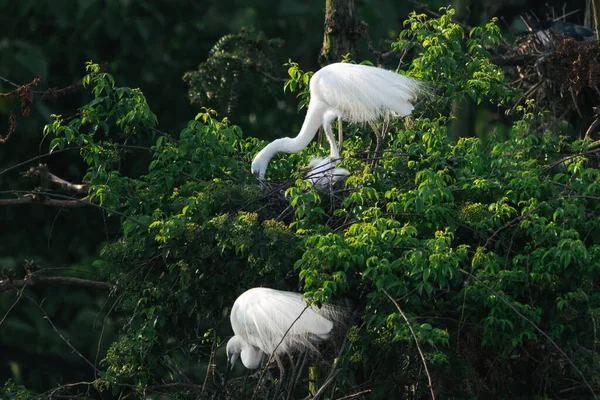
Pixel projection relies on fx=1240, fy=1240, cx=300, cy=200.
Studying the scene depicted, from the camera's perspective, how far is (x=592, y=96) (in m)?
5.69

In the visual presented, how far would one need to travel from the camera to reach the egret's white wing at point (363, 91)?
15.2ft

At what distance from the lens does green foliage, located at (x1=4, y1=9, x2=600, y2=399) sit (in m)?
3.73

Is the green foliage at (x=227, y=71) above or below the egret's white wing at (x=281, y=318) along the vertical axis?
above

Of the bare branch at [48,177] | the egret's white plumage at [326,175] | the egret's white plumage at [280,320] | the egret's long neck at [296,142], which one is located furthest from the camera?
the egret's long neck at [296,142]

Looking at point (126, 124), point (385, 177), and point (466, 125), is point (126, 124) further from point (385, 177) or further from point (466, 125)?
point (466, 125)

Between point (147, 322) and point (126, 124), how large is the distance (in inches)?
31.2

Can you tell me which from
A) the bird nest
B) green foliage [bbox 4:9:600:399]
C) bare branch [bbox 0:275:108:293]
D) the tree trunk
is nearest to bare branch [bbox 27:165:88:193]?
green foliage [bbox 4:9:600:399]

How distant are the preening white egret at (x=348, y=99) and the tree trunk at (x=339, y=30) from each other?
88 centimetres

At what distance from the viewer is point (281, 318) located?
3.90 meters

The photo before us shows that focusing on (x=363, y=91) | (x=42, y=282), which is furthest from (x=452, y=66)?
(x=42, y=282)

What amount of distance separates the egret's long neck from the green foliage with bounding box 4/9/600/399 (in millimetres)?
179

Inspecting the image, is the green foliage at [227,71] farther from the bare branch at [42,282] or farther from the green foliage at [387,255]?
the green foliage at [387,255]

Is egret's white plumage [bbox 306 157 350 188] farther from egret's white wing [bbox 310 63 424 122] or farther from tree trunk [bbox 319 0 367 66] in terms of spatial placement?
tree trunk [bbox 319 0 367 66]

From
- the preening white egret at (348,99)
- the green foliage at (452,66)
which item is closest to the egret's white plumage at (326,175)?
→ the preening white egret at (348,99)
